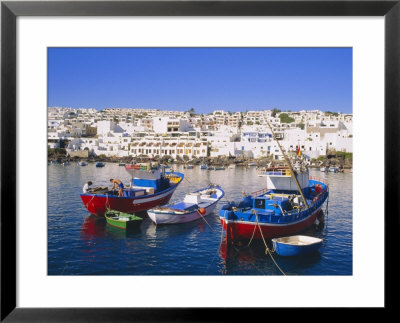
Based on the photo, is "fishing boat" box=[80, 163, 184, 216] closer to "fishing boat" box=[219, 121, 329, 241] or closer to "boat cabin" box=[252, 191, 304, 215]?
"fishing boat" box=[219, 121, 329, 241]

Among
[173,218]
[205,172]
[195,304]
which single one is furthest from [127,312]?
[205,172]

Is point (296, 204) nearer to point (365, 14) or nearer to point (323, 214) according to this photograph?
point (323, 214)

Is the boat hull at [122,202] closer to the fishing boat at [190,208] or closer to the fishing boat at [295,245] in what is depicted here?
the fishing boat at [190,208]

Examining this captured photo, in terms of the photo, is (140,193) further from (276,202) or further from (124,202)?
(276,202)

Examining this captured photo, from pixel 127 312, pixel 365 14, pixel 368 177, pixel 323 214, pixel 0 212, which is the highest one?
pixel 365 14

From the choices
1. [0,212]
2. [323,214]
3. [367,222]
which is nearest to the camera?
[0,212]

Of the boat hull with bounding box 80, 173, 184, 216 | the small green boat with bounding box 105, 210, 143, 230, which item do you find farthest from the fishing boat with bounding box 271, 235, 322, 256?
the boat hull with bounding box 80, 173, 184, 216

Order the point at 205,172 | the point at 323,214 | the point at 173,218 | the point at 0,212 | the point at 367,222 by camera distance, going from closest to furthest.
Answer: the point at 0,212
the point at 367,222
the point at 323,214
the point at 173,218
the point at 205,172
